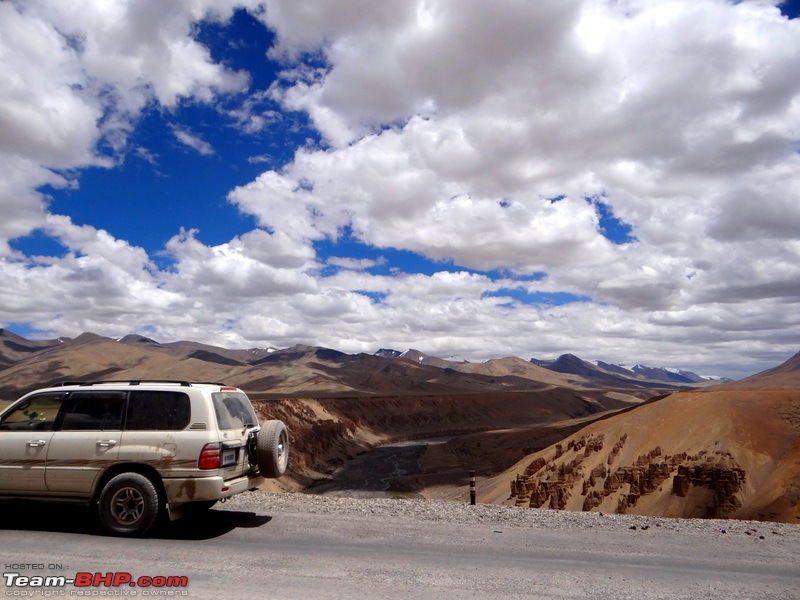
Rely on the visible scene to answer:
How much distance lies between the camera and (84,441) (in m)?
8.33

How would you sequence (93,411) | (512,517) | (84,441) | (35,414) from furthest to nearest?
1. (512,517)
2. (35,414)
3. (93,411)
4. (84,441)

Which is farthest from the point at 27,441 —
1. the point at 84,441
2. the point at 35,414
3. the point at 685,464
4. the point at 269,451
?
the point at 685,464

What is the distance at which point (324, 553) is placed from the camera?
7.77m

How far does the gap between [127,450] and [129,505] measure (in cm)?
74

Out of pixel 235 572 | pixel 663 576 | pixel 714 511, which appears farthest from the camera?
pixel 714 511

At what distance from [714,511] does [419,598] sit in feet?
64.0

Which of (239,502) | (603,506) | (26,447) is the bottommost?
(603,506)

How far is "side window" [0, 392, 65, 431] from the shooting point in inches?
338

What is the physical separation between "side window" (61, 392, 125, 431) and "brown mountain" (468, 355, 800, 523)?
64.8 feet

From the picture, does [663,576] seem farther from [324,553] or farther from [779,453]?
[779,453]

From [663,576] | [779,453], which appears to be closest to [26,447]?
[663,576]

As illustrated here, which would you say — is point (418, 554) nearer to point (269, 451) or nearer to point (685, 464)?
point (269, 451)

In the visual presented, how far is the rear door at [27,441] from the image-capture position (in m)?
8.30

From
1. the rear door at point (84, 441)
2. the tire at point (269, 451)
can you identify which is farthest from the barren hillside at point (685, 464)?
the rear door at point (84, 441)
